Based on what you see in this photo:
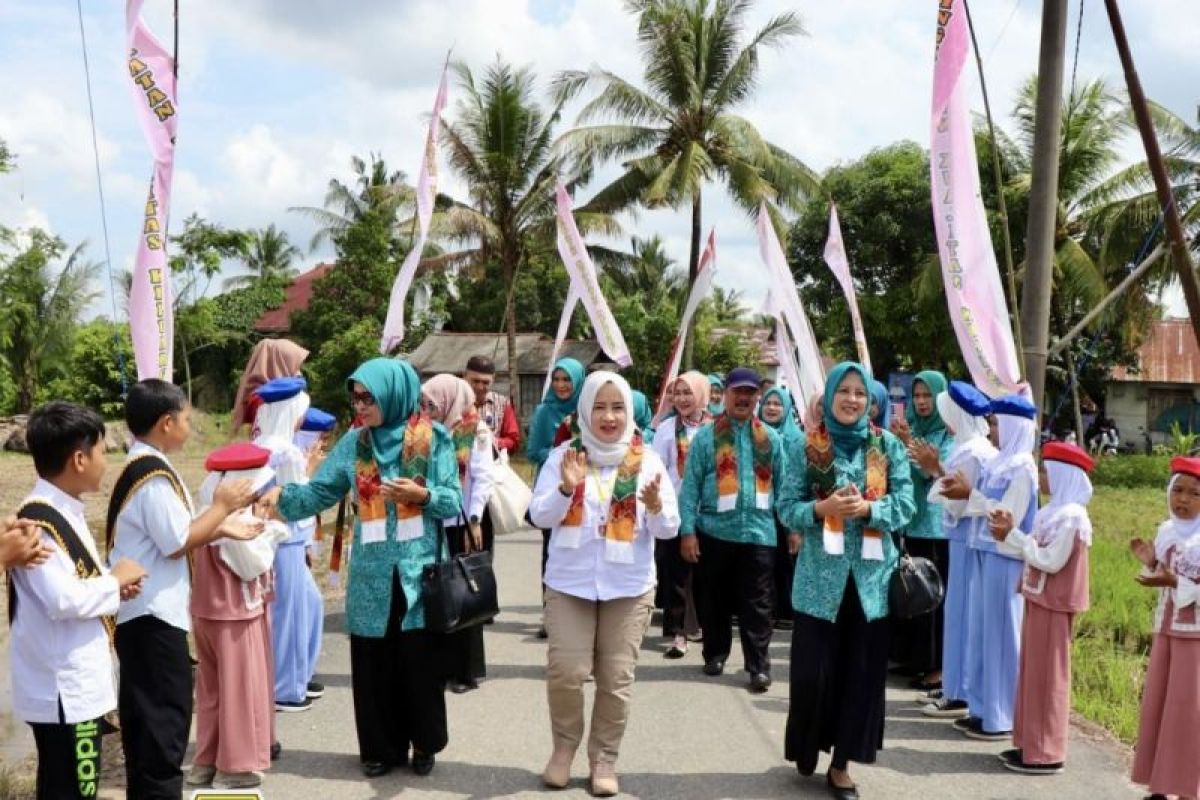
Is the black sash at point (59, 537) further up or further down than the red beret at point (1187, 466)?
further down

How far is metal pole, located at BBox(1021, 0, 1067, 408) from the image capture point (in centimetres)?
791

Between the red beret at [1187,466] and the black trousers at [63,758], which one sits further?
the red beret at [1187,466]

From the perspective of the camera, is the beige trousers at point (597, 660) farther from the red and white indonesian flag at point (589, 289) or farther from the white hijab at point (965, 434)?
the red and white indonesian flag at point (589, 289)

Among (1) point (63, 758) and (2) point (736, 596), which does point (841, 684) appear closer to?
(2) point (736, 596)

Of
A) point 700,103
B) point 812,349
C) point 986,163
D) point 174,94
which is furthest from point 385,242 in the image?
point 174,94

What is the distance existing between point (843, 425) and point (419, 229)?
4.68 meters

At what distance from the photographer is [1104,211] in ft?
76.6

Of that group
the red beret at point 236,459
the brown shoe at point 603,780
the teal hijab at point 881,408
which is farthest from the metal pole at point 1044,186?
the red beret at point 236,459

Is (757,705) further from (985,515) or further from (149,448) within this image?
(149,448)

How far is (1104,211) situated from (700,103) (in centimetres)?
960

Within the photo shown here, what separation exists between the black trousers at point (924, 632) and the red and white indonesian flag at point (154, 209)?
4.65 metres

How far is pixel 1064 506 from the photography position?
5.10 m

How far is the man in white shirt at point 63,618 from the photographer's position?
330 cm

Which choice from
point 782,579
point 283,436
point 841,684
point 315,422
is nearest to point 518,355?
point 782,579
